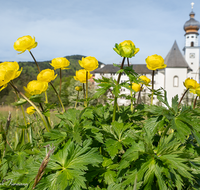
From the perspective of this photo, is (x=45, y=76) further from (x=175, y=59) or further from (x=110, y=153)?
(x=175, y=59)

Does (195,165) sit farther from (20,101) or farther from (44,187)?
(20,101)

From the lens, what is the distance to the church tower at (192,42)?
3541 cm

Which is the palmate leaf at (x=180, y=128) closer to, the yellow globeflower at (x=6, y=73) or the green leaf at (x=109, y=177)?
the green leaf at (x=109, y=177)

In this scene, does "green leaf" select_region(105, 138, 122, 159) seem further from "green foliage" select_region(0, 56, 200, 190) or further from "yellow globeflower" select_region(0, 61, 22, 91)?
"yellow globeflower" select_region(0, 61, 22, 91)

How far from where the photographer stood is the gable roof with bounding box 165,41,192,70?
A: 105 feet

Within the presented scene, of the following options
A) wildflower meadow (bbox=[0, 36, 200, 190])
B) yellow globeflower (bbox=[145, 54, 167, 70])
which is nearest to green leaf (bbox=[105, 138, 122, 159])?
wildflower meadow (bbox=[0, 36, 200, 190])

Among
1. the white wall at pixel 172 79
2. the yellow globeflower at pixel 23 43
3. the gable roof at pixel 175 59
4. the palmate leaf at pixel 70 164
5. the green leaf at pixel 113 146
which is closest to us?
the palmate leaf at pixel 70 164

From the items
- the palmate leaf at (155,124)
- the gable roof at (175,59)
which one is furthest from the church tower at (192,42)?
the palmate leaf at (155,124)

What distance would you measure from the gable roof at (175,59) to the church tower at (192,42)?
3434mm

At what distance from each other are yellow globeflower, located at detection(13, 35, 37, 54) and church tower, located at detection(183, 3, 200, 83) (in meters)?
39.3

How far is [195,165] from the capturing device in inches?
35.2

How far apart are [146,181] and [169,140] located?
0.23 m

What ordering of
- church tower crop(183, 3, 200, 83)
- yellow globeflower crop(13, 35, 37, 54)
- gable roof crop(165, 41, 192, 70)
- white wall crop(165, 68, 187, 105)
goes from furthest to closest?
1. church tower crop(183, 3, 200, 83)
2. gable roof crop(165, 41, 192, 70)
3. white wall crop(165, 68, 187, 105)
4. yellow globeflower crop(13, 35, 37, 54)

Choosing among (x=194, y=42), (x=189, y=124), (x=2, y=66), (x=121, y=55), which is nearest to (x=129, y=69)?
(x=121, y=55)
